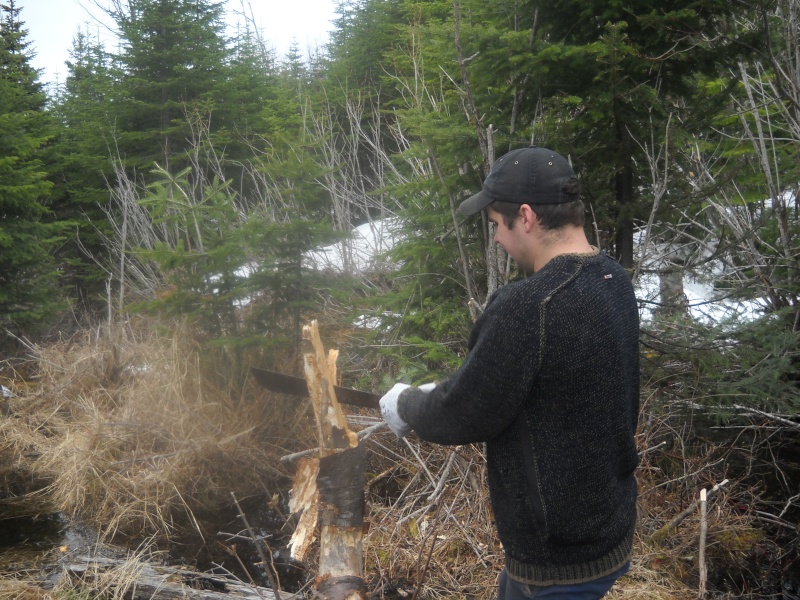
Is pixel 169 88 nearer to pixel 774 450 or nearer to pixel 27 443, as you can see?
pixel 27 443

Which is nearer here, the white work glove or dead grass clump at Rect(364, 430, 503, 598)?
the white work glove

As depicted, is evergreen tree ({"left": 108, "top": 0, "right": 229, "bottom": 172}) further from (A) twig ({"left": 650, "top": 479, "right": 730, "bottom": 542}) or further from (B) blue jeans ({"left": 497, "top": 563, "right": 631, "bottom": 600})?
(B) blue jeans ({"left": 497, "top": 563, "right": 631, "bottom": 600})

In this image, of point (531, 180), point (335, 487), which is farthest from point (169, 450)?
point (531, 180)

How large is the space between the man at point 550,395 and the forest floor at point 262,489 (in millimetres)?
1805

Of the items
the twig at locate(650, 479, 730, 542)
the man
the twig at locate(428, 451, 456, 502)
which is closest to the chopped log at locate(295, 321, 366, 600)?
the man

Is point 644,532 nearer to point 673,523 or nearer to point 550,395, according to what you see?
point 673,523

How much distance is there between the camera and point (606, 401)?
6.26 feet

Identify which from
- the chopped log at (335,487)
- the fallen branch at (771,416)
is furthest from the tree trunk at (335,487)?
the fallen branch at (771,416)

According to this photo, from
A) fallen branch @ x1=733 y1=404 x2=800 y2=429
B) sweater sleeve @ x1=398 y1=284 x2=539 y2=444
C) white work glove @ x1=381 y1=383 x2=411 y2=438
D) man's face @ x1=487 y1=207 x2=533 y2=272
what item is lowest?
fallen branch @ x1=733 y1=404 x2=800 y2=429

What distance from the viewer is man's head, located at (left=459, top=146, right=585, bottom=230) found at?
1.95m

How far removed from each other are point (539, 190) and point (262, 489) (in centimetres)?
597

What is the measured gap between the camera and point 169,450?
7242 millimetres

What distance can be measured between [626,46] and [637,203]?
1.24 meters

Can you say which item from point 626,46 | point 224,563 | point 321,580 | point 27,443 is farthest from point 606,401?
point 27,443
